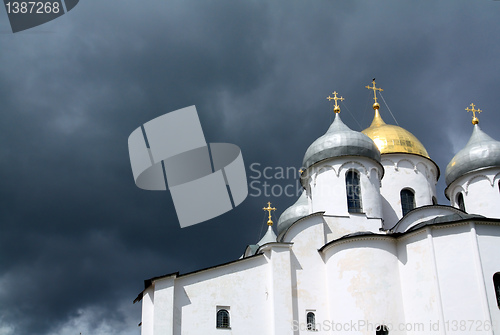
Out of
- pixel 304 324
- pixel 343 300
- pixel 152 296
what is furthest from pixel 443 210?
pixel 152 296

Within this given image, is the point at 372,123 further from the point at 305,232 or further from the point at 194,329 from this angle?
the point at 194,329

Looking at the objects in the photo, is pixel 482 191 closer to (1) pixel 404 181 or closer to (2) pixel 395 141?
(1) pixel 404 181

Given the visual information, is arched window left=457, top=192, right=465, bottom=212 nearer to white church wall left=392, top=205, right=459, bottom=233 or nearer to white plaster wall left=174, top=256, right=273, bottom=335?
white church wall left=392, top=205, right=459, bottom=233

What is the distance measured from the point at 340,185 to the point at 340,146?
146cm

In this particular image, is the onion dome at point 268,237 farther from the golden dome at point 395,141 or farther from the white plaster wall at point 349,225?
the white plaster wall at point 349,225

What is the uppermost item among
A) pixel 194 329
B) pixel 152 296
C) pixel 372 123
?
pixel 372 123

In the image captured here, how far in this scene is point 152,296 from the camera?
18172 millimetres

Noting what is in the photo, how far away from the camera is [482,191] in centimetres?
2233

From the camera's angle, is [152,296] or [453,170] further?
[453,170]

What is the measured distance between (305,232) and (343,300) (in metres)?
2.73


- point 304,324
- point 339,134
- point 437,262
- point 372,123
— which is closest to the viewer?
point 437,262

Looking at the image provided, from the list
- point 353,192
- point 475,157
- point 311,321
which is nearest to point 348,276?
point 311,321

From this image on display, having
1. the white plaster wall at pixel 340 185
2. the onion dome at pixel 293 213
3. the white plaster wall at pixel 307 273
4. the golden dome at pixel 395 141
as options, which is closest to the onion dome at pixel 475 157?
the golden dome at pixel 395 141

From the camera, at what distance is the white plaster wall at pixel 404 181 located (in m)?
23.7
